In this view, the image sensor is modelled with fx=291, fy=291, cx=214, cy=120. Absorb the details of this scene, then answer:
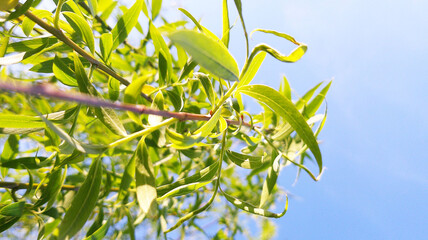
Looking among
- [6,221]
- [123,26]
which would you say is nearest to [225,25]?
[123,26]

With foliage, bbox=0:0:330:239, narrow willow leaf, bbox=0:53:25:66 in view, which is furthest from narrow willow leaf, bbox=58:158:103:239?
narrow willow leaf, bbox=0:53:25:66

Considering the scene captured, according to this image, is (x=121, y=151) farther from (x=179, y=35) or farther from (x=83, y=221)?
(x=179, y=35)

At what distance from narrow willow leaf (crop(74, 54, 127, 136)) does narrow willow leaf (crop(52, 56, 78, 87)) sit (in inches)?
3.5

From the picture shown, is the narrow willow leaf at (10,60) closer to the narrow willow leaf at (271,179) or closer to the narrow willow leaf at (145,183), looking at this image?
the narrow willow leaf at (145,183)

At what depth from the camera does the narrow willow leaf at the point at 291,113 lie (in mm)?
264

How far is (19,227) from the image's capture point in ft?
2.91

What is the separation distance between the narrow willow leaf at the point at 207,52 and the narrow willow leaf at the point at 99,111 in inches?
5.5

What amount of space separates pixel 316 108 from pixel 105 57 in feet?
1.21

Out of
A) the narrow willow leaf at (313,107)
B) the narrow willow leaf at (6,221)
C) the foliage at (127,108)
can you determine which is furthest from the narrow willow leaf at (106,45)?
the narrow willow leaf at (313,107)

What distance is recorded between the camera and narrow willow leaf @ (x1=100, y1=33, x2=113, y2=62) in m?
0.36

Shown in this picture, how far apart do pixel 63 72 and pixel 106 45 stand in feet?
0.21

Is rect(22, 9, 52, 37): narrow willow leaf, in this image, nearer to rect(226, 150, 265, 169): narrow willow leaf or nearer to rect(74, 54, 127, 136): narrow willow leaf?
rect(74, 54, 127, 136): narrow willow leaf

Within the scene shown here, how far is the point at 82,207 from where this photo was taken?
0.27 metres

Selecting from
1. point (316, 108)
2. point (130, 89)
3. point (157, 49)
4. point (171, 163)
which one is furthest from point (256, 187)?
point (130, 89)
